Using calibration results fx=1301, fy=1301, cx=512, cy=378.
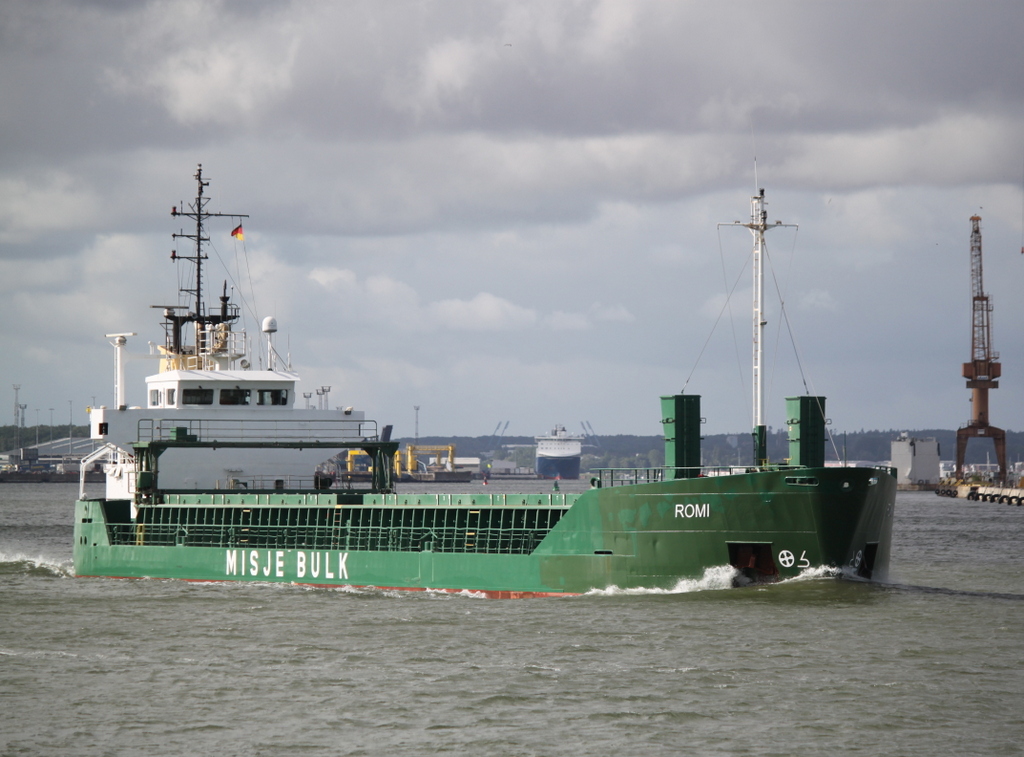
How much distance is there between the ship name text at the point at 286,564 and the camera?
36438 millimetres

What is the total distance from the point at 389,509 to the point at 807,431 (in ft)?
39.7

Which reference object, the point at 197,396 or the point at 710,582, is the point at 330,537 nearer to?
the point at 197,396

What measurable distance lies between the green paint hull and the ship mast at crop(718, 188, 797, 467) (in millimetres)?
2476

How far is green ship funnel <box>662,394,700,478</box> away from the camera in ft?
104

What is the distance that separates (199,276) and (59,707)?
28.4 m

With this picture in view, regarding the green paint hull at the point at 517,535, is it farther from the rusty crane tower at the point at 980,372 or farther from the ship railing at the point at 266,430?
the rusty crane tower at the point at 980,372

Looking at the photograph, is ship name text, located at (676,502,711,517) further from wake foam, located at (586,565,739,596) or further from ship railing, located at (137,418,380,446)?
ship railing, located at (137,418,380,446)

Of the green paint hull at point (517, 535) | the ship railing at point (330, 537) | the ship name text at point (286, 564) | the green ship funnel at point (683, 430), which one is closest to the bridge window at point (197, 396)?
the green paint hull at point (517, 535)

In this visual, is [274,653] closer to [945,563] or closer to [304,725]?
[304,725]

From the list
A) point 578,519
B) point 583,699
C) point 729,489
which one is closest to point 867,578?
point 729,489

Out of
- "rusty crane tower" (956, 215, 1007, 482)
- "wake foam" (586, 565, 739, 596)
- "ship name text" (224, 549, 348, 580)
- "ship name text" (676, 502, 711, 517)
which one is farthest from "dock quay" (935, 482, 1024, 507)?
"ship name text" (676, 502, 711, 517)

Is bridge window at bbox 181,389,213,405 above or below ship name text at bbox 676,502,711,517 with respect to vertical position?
above

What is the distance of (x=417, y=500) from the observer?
3609 centimetres

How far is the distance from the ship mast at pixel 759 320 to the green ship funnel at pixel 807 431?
78 cm
